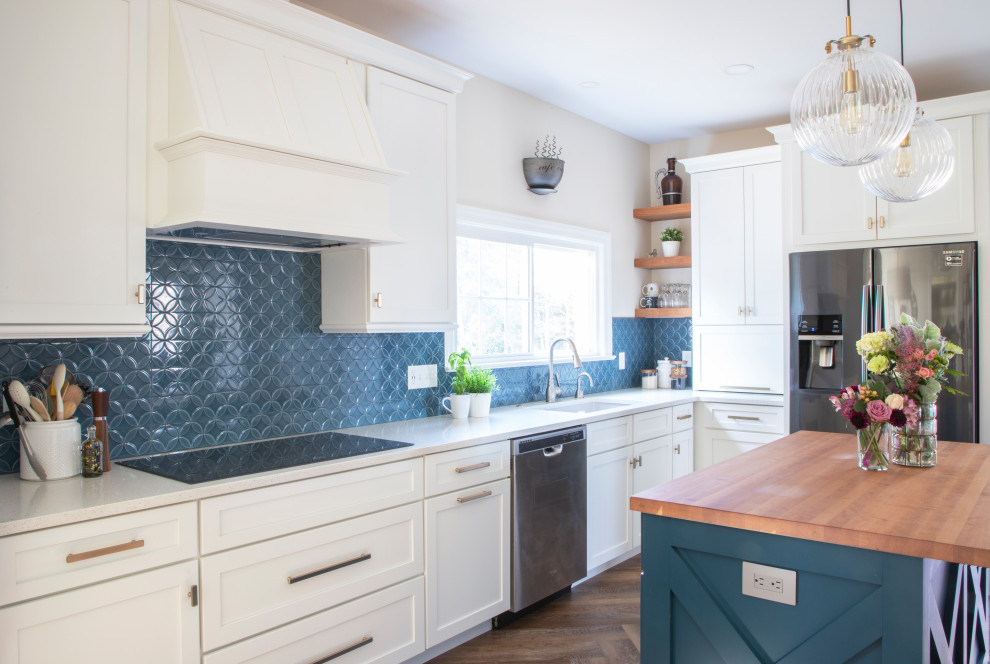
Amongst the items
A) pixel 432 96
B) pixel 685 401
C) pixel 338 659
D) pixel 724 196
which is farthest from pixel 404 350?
pixel 724 196

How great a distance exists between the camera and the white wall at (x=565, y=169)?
12.3ft

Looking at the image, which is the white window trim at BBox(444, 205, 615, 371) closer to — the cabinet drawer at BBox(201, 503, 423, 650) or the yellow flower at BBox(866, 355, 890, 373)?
the cabinet drawer at BBox(201, 503, 423, 650)

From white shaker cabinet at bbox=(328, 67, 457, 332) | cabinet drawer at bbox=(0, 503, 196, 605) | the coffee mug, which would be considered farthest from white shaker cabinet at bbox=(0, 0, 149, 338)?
the coffee mug

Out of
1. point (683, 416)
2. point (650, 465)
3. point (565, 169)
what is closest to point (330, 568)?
point (650, 465)

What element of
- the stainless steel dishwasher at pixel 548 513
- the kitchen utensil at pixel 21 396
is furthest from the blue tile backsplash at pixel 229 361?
the stainless steel dishwasher at pixel 548 513

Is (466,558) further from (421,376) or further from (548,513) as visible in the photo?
(421,376)

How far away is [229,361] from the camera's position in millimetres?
2602

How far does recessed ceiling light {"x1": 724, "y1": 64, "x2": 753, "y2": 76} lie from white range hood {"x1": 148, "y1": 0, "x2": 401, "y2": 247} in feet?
7.21

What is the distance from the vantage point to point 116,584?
5.86 ft

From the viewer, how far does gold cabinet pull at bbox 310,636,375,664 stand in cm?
228

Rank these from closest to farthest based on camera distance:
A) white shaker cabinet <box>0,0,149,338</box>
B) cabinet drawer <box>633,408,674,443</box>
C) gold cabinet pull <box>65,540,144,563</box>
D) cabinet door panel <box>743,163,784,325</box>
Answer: gold cabinet pull <box>65,540,144,563</box> < white shaker cabinet <box>0,0,149,338</box> < cabinet drawer <box>633,408,674,443</box> < cabinet door panel <box>743,163,784,325</box>

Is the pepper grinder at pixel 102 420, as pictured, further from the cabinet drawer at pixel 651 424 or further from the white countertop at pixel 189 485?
the cabinet drawer at pixel 651 424

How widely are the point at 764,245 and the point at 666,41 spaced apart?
1.68 meters

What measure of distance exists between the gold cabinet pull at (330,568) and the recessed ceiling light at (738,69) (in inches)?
123
